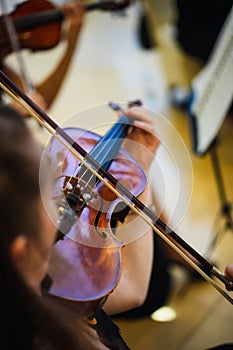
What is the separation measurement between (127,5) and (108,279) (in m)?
1.08

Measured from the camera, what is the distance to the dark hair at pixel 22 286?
0.58 metres

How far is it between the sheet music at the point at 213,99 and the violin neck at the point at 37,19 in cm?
46

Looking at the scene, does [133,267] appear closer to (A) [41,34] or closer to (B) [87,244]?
(B) [87,244]

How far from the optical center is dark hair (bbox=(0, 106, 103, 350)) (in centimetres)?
58

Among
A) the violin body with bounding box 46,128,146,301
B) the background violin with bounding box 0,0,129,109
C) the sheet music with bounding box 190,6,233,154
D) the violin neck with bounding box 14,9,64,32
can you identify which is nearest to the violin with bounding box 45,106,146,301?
the violin body with bounding box 46,128,146,301

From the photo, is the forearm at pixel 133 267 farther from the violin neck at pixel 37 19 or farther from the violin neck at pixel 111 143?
the violin neck at pixel 37 19

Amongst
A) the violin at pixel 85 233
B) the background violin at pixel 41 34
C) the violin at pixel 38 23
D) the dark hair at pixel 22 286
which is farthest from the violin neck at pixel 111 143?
the violin at pixel 38 23

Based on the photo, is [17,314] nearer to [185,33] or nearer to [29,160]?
[29,160]

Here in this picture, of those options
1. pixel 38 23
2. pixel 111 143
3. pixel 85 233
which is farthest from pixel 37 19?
pixel 85 233

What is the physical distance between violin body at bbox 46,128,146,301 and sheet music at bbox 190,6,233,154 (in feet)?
1.36

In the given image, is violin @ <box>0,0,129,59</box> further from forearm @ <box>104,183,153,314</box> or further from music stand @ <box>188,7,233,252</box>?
forearm @ <box>104,183,153,314</box>

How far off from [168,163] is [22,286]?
0.95 feet

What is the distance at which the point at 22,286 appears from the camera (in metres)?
0.59

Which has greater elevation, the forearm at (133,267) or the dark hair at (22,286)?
the dark hair at (22,286)
